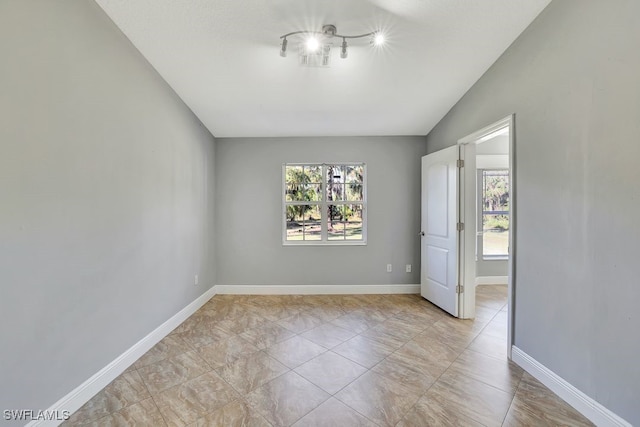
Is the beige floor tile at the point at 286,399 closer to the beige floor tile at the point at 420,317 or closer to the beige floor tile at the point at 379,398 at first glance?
the beige floor tile at the point at 379,398

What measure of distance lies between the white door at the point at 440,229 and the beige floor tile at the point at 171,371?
2.68 metres

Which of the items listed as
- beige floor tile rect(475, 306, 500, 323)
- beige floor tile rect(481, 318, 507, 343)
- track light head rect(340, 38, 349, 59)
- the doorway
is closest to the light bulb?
track light head rect(340, 38, 349, 59)

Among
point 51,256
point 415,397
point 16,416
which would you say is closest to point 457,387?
point 415,397

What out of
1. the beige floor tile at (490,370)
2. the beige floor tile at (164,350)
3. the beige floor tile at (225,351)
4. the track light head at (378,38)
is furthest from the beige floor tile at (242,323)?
the track light head at (378,38)

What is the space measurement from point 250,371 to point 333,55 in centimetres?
276

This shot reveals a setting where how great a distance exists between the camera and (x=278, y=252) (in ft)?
12.1

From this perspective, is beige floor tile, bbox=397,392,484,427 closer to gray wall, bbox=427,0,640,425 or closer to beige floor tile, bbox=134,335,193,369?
gray wall, bbox=427,0,640,425

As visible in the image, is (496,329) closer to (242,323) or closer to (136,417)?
(242,323)

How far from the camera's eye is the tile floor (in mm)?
1517

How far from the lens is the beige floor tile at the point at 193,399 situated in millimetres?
1521

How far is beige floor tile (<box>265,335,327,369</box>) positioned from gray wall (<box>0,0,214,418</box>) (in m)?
1.21

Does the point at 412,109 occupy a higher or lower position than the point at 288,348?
higher

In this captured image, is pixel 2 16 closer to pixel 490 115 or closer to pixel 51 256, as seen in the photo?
pixel 51 256

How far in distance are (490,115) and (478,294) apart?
2.64 m
